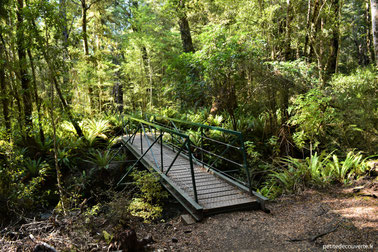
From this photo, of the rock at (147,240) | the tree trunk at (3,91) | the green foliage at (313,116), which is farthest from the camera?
the tree trunk at (3,91)

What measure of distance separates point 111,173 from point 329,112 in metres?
6.19

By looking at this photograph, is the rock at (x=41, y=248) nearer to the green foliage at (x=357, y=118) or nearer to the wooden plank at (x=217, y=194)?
the wooden plank at (x=217, y=194)

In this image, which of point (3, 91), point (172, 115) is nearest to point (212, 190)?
point (3, 91)

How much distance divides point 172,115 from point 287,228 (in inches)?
314

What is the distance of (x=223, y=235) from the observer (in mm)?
3096

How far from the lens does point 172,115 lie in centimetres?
1065

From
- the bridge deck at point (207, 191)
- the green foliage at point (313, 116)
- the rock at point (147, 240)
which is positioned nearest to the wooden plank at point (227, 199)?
the bridge deck at point (207, 191)

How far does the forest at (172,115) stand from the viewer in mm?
4168

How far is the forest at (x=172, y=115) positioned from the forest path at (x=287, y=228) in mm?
165

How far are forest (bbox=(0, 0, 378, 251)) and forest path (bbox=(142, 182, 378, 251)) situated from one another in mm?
165

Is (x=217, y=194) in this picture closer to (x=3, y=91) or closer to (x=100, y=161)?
(x=100, y=161)

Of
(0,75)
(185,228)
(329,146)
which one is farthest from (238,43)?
(0,75)

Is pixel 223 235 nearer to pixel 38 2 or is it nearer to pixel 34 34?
pixel 34 34

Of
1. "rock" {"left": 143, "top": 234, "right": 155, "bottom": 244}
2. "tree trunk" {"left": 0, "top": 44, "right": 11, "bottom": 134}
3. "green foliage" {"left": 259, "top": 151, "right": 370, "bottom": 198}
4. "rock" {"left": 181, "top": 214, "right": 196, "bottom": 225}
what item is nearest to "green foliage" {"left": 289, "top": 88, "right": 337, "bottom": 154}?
"green foliage" {"left": 259, "top": 151, "right": 370, "bottom": 198}
